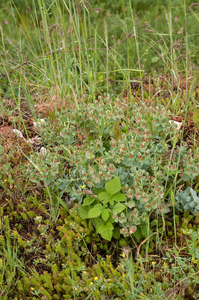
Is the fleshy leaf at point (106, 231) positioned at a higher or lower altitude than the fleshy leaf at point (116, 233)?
higher

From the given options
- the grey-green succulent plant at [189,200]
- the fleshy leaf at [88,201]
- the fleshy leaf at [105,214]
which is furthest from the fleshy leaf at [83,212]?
the grey-green succulent plant at [189,200]

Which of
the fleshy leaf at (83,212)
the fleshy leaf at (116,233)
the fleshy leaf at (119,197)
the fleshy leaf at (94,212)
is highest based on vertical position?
the fleshy leaf at (119,197)

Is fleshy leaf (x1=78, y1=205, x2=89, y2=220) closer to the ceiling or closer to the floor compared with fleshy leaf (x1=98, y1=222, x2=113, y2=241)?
closer to the ceiling

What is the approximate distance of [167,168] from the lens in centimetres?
186

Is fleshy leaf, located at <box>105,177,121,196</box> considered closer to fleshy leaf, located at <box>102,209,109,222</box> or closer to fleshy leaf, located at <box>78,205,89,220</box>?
fleshy leaf, located at <box>102,209,109,222</box>

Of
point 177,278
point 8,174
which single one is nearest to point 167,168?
point 177,278

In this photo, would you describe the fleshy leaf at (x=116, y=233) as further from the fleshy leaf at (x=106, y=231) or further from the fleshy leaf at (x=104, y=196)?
the fleshy leaf at (x=104, y=196)

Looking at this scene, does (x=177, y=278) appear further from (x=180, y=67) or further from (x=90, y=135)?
(x=180, y=67)

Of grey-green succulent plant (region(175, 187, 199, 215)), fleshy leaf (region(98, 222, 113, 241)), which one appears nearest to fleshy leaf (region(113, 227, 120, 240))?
fleshy leaf (region(98, 222, 113, 241))

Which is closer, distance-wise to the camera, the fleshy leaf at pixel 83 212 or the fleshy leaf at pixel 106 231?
the fleshy leaf at pixel 106 231

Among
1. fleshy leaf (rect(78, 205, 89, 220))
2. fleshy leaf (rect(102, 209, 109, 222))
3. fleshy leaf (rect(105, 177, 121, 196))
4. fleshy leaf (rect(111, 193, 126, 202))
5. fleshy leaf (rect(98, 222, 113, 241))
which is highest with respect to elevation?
fleshy leaf (rect(105, 177, 121, 196))

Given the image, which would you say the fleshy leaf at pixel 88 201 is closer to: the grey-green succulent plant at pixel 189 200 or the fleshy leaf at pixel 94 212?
the fleshy leaf at pixel 94 212

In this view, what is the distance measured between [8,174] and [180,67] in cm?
260

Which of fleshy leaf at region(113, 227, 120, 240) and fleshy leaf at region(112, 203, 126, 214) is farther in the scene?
fleshy leaf at region(113, 227, 120, 240)
